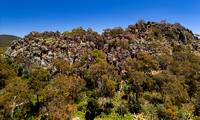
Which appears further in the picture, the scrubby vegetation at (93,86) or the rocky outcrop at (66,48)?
the rocky outcrop at (66,48)

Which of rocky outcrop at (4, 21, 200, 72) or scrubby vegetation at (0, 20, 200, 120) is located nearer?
scrubby vegetation at (0, 20, 200, 120)

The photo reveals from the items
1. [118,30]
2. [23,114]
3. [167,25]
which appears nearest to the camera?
[23,114]

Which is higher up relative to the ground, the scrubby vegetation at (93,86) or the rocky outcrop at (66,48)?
the rocky outcrop at (66,48)

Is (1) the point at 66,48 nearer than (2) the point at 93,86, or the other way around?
(2) the point at 93,86

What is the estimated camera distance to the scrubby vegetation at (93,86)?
854 inches

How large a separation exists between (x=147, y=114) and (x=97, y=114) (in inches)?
583

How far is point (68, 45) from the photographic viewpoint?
56875mm

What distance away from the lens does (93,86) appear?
3766cm

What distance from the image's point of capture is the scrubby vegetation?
21.7 m

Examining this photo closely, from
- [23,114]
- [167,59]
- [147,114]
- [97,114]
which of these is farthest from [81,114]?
[167,59]

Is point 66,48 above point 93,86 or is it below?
above

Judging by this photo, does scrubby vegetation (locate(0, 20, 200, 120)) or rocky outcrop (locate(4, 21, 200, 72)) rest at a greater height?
rocky outcrop (locate(4, 21, 200, 72))

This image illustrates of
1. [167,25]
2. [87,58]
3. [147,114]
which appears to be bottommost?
[147,114]

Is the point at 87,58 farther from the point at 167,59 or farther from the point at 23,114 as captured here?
the point at 167,59
